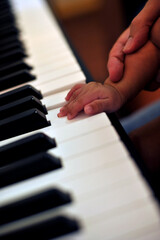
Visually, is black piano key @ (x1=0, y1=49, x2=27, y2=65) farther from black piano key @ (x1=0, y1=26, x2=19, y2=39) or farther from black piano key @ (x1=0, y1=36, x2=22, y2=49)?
black piano key @ (x1=0, y1=26, x2=19, y2=39)

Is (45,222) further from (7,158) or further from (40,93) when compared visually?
(40,93)

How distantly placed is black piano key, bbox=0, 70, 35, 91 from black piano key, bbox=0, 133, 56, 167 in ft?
1.50

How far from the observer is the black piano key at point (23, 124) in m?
0.81

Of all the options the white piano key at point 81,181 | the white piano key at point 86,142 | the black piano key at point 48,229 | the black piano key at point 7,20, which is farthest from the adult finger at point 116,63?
the black piano key at point 7,20

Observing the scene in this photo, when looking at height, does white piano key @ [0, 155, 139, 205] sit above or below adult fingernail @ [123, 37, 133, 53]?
below

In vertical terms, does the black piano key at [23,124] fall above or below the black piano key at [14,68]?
below

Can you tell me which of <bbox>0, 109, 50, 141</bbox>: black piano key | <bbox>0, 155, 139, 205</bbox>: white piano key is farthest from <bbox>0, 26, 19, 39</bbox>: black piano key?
<bbox>0, 155, 139, 205</bbox>: white piano key

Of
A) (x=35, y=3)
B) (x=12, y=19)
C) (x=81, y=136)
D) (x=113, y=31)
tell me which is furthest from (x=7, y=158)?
(x=113, y=31)

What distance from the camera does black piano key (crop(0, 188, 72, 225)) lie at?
0.56m

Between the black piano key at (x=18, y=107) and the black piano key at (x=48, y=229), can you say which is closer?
the black piano key at (x=48, y=229)

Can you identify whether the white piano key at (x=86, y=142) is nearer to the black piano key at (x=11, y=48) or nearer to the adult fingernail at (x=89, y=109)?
the adult fingernail at (x=89, y=109)

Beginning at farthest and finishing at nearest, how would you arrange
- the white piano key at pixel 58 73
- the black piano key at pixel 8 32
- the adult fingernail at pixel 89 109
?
the black piano key at pixel 8 32 → the white piano key at pixel 58 73 → the adult fingernail at pixel 89 109

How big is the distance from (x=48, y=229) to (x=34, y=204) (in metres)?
0.06

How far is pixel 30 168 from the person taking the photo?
644 millimetres
